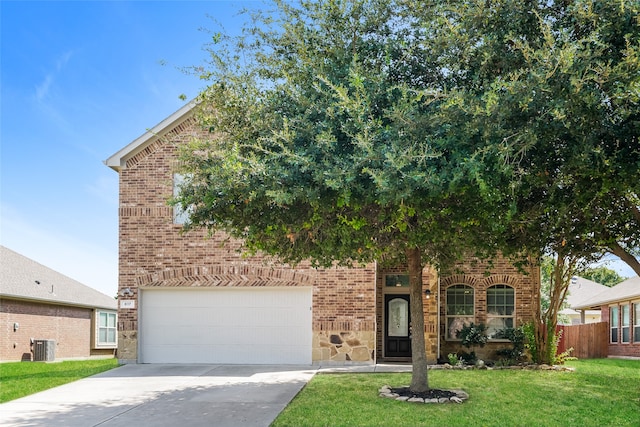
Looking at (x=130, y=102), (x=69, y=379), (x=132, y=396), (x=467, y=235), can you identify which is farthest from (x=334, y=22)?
(x=69, y=379)

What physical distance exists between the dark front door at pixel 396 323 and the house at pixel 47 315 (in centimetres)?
1280

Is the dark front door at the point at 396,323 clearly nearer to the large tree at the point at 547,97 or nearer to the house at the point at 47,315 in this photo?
the large tree at the point at 547,97

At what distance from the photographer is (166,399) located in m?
11.4

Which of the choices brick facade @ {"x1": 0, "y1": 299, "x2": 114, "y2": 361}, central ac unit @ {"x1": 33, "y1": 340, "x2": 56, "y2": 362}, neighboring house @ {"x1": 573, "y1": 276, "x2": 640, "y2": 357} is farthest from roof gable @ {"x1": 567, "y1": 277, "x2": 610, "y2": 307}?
central ac unit @ {"x1": 33, "y1": 340, "x2": 56, "y2": 362}

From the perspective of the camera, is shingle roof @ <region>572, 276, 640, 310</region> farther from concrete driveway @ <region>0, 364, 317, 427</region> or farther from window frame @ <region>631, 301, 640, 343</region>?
concrete driveway @ <region>0, 364, 317, 427</region>

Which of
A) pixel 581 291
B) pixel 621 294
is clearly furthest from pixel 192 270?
pixel 581 291

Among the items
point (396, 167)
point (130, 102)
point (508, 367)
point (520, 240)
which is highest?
point (130, 102)

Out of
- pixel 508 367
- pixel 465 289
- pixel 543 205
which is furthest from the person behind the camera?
pixel 465 289

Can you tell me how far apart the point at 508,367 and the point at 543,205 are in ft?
25.3

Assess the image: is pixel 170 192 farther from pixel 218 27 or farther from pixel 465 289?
pixel 465 289

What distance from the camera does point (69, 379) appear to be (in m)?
14.1

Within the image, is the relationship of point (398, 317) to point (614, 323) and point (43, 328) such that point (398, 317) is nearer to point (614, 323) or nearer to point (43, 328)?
point (614, 323)

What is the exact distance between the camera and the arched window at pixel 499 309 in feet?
58.5

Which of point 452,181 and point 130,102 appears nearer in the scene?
point 452,181
